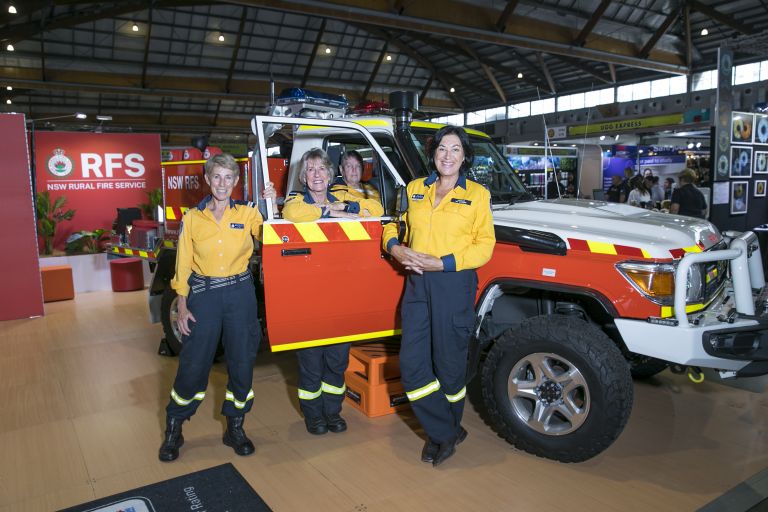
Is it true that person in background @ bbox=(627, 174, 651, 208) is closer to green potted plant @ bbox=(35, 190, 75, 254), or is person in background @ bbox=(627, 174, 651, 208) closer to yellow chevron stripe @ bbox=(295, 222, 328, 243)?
yellow chevron stripe @ bbox=(295, 222, 328, 243)

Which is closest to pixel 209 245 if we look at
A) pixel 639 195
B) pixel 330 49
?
pixel 639 195

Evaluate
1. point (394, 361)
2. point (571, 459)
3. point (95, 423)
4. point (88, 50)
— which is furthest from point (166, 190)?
point (88, 50)

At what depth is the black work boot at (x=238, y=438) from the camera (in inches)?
146

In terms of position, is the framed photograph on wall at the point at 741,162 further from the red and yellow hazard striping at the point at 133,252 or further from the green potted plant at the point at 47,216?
the green potted plant at the point at 47,216

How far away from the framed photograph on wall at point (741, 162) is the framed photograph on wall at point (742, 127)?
0.43 feet

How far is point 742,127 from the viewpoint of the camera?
964 cm

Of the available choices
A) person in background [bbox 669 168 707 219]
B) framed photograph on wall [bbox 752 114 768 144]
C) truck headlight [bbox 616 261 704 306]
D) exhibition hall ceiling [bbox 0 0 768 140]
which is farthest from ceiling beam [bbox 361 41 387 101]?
truck headlight [bbox 616 261 704 306]

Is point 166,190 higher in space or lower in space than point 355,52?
lower

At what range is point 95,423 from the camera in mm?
4273

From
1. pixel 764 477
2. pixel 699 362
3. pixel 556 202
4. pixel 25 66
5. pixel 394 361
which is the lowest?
pixel 764 477

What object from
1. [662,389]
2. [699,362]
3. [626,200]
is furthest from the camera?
[626,200]

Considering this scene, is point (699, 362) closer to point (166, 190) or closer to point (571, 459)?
point (571, 459)

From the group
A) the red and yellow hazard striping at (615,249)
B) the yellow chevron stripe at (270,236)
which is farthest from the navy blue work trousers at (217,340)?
the red and yellow hazard striping at (615,249)

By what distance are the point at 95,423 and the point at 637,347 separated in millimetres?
3713
